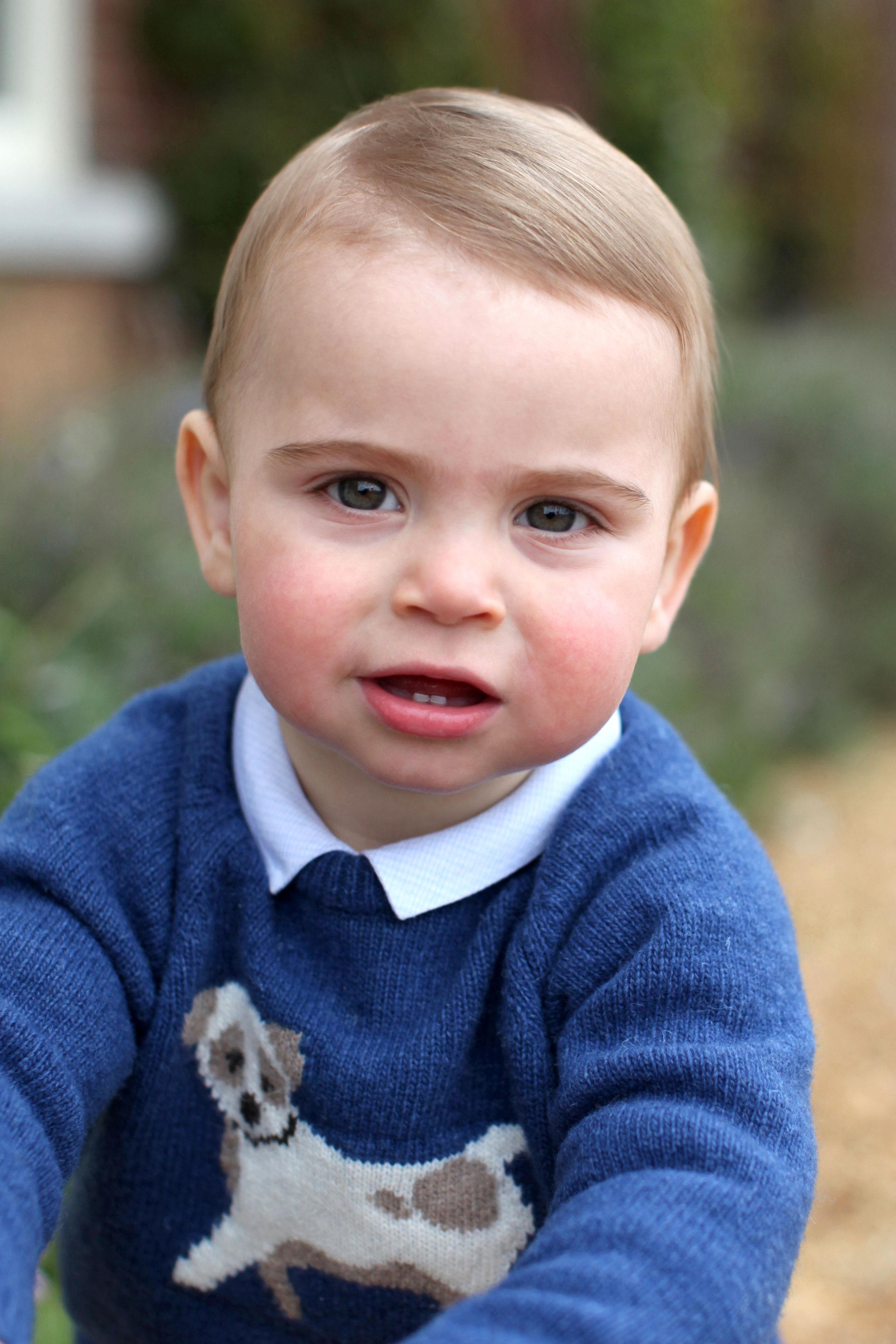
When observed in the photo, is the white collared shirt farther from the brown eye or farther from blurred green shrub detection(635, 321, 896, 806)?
blurred green shrub detection(635, 321, 896, 806)

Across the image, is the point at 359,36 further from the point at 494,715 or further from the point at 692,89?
the point at 494,715

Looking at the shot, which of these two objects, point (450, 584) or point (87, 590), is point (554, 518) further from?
point (87, 590)

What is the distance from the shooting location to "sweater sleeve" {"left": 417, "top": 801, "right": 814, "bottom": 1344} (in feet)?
3.45

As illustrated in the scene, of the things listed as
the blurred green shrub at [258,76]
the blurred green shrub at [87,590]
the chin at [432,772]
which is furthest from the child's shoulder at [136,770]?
the blurred green shrub at [258,76]

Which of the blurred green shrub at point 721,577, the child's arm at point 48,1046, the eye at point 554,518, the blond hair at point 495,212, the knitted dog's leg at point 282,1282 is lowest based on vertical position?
the blurred green shrub at point 721,577

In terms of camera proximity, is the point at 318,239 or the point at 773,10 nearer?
the point at 318,239

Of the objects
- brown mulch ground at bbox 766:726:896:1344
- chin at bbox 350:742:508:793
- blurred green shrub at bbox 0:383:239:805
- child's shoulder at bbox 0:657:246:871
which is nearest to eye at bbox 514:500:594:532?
chin at bbox 350:742:508:793

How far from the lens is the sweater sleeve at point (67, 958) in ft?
4.33

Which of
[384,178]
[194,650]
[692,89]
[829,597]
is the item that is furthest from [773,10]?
[384,178]

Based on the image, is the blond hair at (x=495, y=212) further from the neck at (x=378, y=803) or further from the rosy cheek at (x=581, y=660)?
the neck at (x=378, y=803)

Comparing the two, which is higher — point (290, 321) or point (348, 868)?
point (290, 321)

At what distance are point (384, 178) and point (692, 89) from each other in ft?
27.0

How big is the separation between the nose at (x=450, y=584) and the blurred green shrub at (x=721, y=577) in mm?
1284

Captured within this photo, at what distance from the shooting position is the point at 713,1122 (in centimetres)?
118
